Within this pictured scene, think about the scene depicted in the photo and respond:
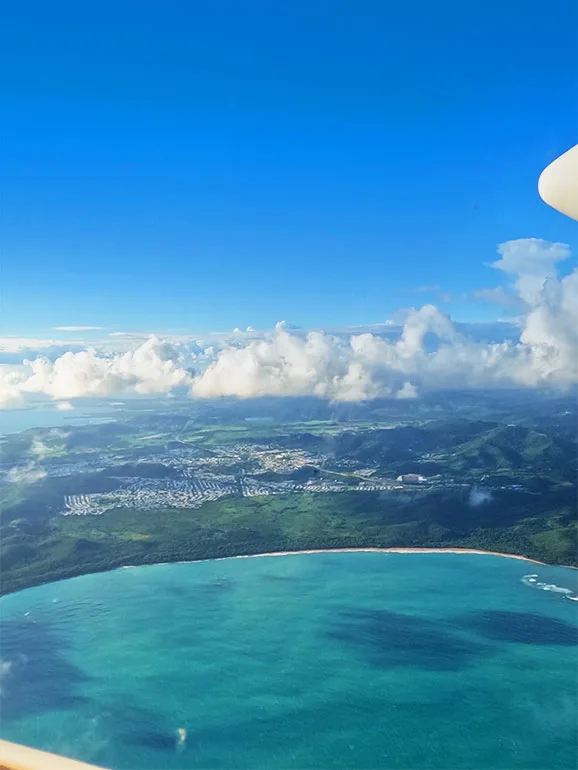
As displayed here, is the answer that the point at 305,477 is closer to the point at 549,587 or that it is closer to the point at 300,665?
the point at 549,587

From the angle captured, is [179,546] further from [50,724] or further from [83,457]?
[50,724]

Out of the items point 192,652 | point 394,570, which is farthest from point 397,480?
point 192,652

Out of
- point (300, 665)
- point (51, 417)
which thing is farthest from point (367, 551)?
point (51, 417)

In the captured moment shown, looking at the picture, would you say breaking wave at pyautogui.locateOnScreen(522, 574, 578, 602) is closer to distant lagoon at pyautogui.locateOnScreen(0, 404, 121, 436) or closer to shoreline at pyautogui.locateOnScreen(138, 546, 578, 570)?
shoreline at pyautogui.locateOnScreen(138, 546, 578, 570)

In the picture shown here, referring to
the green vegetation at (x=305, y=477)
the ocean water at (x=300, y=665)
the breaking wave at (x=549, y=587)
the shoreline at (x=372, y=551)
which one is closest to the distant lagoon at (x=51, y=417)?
the green vegetation at (x=305, y=477)

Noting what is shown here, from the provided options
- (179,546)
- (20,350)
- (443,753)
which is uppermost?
(20,350)

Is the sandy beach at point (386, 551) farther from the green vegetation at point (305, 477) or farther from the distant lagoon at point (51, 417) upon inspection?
the distant lagoon at point (51, 417)
